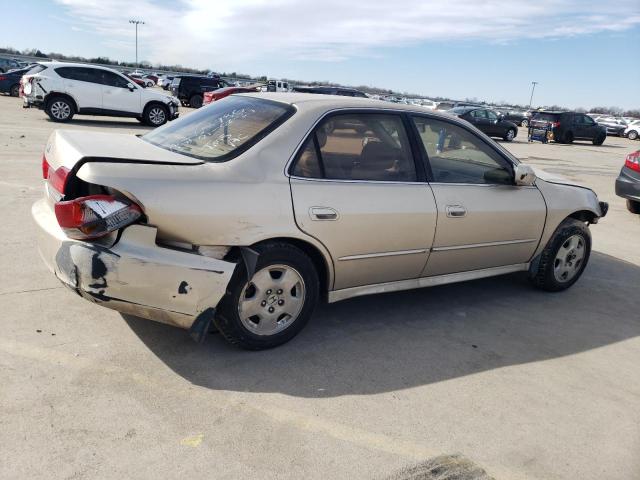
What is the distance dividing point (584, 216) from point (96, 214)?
452cm

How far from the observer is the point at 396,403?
3.11 meters

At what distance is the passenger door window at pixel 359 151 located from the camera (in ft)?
11.8

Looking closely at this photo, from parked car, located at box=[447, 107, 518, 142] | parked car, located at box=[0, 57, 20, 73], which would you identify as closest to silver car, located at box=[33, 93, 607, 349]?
parked car, located at box=[447, 107, 518, 142]

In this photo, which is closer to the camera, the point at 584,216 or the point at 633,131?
the point at 584,216

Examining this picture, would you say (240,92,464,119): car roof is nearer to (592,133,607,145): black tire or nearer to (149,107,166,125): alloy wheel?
(149,107,166,125): alloy wheel

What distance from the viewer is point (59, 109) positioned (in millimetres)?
16141

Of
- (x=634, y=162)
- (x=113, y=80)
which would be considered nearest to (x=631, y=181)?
(x=634, y=162)

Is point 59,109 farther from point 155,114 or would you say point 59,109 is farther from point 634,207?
point 634,207

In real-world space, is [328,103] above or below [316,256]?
above

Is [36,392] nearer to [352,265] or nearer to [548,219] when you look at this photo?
[352,265]

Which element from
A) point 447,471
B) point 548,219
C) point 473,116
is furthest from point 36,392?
point 473,116

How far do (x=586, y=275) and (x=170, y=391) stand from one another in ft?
15.4

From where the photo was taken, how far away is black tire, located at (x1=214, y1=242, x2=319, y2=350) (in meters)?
3.31

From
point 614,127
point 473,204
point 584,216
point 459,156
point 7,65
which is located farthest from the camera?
point 614,127
